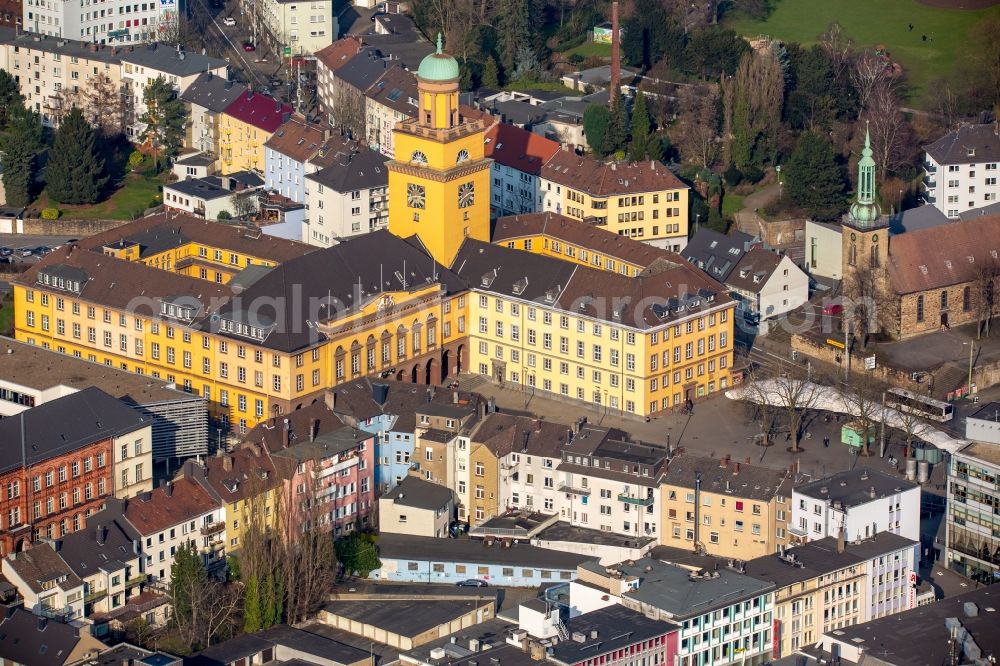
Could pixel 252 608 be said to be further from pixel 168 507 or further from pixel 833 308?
Answer: pixel 833 308

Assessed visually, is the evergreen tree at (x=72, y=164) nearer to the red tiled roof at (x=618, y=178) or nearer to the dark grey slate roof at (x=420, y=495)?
the red tiled roof at (x=618, y=178)

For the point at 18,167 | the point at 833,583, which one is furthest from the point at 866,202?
the point at 18,167

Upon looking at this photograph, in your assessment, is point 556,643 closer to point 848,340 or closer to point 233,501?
point 233,501

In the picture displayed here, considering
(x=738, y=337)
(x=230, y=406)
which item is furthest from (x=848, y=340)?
(x=230, y=406)

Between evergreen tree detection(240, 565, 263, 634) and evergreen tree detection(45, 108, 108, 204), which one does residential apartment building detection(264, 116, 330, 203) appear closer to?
evergreen tree detection(45, 108, 108, 204)

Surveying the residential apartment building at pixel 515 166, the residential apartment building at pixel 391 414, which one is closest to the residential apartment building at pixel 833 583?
the residential apartment building at pixel 391 414

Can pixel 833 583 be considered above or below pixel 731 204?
below
